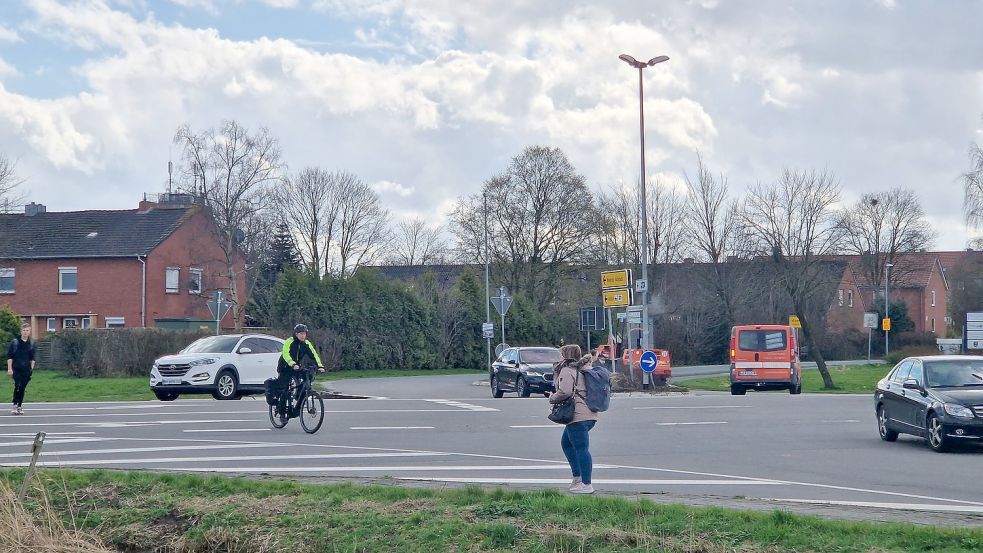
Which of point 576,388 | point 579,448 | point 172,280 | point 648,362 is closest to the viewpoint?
point 579,448

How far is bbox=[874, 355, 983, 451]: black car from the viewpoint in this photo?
15.3 metres

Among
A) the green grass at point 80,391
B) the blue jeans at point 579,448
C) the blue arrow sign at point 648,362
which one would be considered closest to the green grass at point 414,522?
the blue jeans at point 579,448

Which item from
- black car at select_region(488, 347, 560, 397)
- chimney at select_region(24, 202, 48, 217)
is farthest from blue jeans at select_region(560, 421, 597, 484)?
chimney at select_region(24, 202, 48, 217)

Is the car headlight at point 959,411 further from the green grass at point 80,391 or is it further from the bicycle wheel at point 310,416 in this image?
the green grass at point 80,391

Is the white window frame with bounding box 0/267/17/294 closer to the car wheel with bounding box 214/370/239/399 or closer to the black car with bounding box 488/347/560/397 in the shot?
the car wheel with bounding box 214/370/239/399

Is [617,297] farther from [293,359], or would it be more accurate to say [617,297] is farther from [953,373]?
[953,373]

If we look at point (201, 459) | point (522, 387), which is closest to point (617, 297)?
point (522, 387)

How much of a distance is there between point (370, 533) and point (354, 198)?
67.0 metres

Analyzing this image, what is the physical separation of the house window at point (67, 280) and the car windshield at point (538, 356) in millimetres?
36752

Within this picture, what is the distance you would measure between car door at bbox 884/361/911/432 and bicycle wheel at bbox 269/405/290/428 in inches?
385

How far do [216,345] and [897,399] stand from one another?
1705cm

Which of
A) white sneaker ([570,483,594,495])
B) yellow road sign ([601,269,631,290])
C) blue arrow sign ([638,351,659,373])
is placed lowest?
white sneaker ([570,483,594,495])

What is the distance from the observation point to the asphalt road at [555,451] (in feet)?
37.9

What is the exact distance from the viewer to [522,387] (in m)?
31.5
